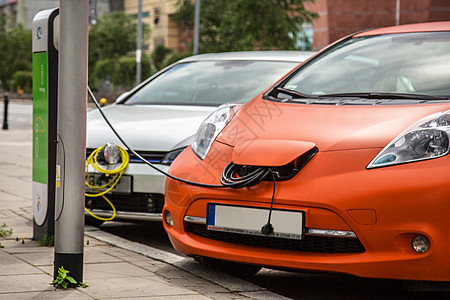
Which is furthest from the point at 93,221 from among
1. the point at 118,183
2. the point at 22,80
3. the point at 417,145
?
the point at 22,80

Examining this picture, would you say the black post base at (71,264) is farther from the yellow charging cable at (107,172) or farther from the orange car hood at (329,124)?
the yellow charging cable at (107,172)

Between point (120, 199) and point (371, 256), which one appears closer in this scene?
point (371, 256)

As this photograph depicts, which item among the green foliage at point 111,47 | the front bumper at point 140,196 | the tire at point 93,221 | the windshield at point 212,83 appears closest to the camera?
the front bumper at point 140,196

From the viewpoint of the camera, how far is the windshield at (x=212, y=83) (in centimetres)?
664

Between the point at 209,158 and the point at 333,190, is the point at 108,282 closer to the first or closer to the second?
the point at 209,158

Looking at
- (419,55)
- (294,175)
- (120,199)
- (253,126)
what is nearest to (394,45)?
(419,55)

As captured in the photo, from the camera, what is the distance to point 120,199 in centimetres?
564

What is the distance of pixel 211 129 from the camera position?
14.6 ft

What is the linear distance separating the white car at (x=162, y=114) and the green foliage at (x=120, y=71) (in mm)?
40511

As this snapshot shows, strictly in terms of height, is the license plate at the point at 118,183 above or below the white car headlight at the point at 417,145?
below

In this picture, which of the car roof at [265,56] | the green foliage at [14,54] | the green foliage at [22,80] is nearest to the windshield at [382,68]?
the car roof at [265,56]

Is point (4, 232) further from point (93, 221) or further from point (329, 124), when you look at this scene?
point (329, 124)

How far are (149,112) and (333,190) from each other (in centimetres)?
296

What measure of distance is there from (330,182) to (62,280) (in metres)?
1.33
